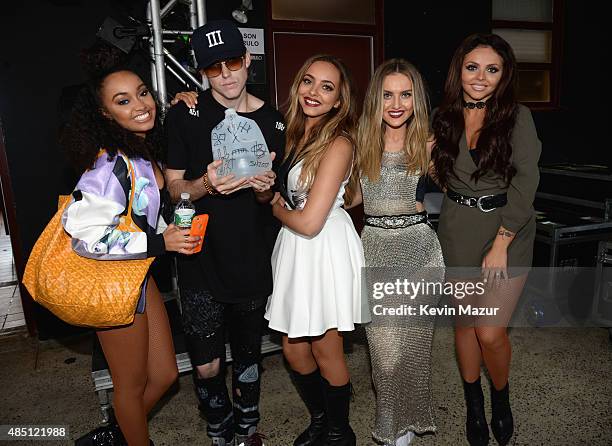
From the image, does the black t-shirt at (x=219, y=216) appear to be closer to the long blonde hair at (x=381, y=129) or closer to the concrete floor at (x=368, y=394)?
the long blonde hair at (x=381, y=129)

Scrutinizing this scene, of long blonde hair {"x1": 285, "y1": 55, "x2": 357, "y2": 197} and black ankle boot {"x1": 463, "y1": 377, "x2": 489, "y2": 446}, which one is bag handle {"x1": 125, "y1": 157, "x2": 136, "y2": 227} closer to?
long blonde hair {"x1": 285, "y1": 55, "x2": 357, "y2": 197}

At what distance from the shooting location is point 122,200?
160 cm

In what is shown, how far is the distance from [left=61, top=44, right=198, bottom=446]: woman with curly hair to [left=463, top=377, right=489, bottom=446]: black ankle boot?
58.5 inches

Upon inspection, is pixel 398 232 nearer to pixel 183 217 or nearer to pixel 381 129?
pixel 381 129

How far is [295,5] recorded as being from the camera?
4418 mm

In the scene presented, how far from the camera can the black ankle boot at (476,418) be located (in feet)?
7.41

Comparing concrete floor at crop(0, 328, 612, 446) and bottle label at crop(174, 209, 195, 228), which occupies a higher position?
bottle label at crop(174, 209, 195, 228)

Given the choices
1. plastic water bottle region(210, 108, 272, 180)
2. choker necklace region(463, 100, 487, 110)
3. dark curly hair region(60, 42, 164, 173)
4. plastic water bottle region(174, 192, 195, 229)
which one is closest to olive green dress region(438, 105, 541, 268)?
choker necklace region(463, 100, 487, 110)

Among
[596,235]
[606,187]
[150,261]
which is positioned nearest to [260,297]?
[150,261]

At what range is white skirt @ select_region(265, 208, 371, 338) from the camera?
195 centimetres

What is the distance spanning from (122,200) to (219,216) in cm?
43

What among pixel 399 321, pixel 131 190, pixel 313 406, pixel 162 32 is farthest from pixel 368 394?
pixel 162 32

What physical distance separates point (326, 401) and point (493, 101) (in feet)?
5.05

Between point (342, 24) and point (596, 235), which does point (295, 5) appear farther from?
point (596, 235)
